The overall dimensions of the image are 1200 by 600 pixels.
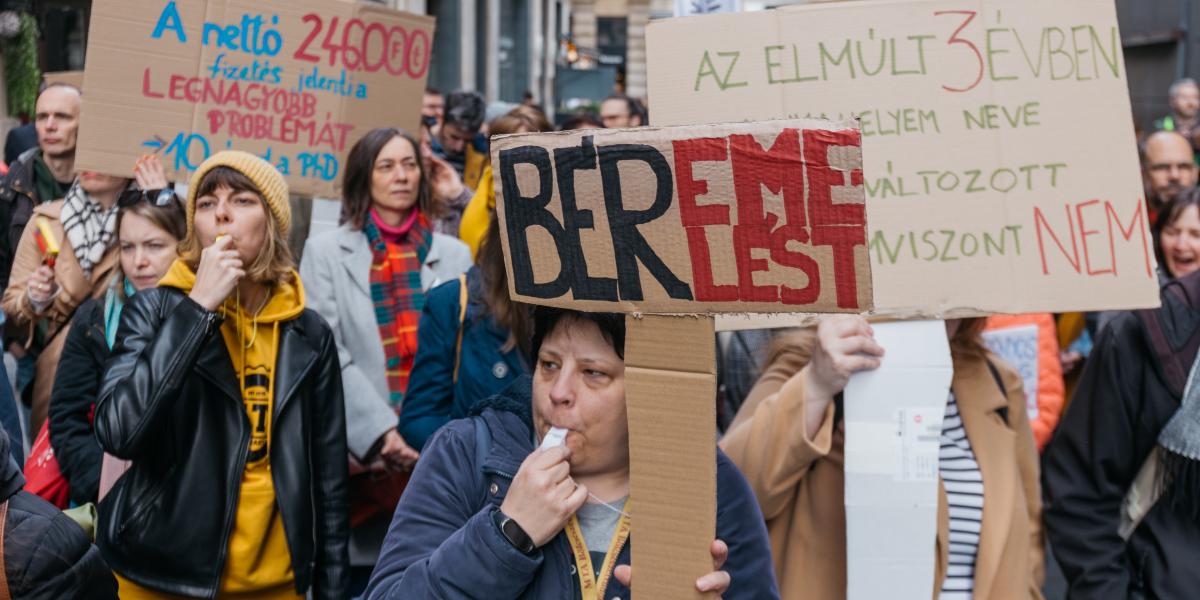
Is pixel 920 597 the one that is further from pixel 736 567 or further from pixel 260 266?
pixel 260 266

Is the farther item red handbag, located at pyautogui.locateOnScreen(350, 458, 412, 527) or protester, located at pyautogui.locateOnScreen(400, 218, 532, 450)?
red handbag, located at pyautogui.locateOnScreen(350, 458, 412, 527)

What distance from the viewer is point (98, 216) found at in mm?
4805

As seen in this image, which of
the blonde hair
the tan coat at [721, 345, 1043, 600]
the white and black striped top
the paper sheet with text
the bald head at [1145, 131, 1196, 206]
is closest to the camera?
the paper sheet with text

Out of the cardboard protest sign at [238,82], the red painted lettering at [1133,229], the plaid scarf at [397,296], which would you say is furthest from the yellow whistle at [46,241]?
the red painted lettering at [1133,229]

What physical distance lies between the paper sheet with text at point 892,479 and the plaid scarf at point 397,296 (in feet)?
6.89

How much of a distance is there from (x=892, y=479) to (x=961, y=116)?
2.81 feet

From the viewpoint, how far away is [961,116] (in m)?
2.96

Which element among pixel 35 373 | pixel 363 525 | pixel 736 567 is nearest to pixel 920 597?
pixel 736 567

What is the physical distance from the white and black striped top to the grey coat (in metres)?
1.95

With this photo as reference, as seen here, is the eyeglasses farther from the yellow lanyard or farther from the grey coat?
the yellow lanyard

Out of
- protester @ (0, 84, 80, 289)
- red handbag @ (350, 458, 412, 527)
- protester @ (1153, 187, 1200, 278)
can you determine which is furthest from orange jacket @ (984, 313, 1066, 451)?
protester @ (0, 84, 80, 289)

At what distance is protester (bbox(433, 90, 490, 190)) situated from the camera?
7957 millimetres

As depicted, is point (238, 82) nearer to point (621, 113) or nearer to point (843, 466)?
point (843, 466)

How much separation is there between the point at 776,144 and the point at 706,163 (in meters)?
0.12
